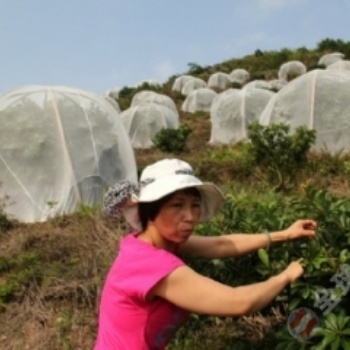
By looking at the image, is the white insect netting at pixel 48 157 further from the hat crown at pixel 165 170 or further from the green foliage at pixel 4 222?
the hat crown at pixel 165 170

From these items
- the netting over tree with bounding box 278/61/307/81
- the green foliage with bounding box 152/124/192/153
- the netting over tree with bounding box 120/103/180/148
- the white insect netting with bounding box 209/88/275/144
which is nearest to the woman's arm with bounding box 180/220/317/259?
the green foliage with bounding box 152/124/192/153

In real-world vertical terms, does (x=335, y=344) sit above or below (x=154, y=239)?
below

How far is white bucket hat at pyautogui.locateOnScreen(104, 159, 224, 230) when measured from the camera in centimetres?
236

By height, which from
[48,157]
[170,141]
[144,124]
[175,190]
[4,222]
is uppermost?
[175,190]

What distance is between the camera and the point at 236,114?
1839 centimetres

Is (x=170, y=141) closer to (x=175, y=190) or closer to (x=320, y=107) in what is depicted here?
(x=320, y=107)

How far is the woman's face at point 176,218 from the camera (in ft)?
7.83

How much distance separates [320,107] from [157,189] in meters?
9.78

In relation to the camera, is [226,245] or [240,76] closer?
[226,245]

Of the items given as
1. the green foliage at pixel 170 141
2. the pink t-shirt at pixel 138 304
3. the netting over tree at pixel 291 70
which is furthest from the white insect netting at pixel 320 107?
the netting over tree at pixel 291 70

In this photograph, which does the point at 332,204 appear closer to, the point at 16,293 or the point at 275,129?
the point at 16,293

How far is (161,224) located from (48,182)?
665cm

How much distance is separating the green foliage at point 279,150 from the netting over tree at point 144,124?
1183 centimetres

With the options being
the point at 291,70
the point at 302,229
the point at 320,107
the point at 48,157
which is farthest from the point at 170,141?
the point at 291,70
